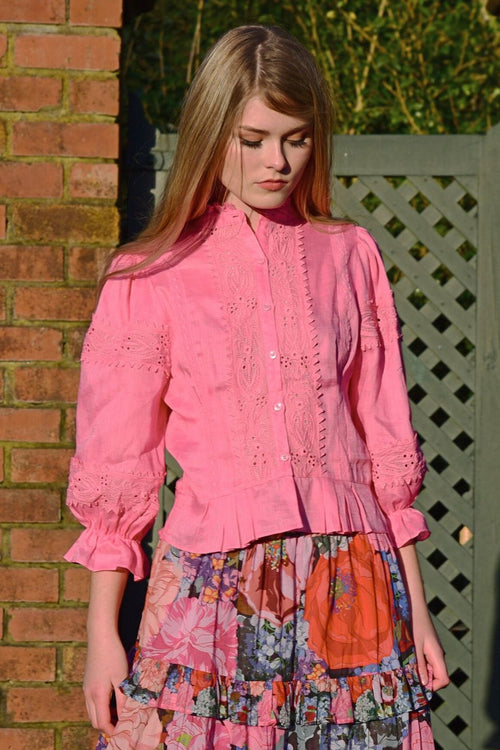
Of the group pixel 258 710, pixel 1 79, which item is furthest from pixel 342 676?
pixel 1 79

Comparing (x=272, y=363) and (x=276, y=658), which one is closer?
(x=276, y=658)

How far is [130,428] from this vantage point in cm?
192

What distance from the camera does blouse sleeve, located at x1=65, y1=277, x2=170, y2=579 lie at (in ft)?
6.24

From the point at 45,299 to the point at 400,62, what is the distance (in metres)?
2.89

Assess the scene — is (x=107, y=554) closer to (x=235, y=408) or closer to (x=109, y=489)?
(x=109, y=489)

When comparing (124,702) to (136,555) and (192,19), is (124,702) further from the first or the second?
(192,19)

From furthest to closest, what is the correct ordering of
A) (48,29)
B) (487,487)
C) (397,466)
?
(487,487), (48,29), (397,466)

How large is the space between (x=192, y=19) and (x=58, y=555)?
4014mm

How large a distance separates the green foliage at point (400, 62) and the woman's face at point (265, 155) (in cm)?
312

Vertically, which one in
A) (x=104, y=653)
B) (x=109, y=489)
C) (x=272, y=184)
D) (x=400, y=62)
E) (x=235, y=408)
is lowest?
(x=104, y=653)

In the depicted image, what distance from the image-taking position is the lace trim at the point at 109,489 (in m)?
1.90

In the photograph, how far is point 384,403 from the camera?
206 centimetres

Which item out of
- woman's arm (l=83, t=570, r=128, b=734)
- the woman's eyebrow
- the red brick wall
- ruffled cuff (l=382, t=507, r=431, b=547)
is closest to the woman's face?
the woman's eyebrow

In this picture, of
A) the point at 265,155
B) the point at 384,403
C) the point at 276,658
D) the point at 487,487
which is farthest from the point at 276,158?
the point at 487,487
